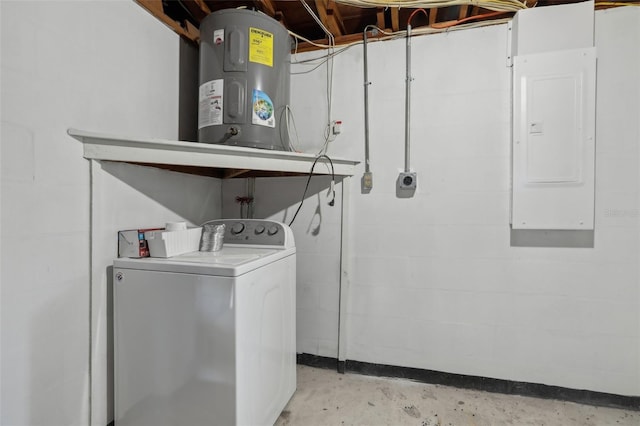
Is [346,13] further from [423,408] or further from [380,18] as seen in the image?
[423,408]

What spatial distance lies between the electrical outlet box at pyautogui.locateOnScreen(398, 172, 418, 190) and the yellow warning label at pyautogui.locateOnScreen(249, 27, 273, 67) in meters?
1.02

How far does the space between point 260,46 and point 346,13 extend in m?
0.74

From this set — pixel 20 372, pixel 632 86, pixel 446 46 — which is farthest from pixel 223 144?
pixel 632 86

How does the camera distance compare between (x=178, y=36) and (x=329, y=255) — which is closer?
(x=178, y=36)

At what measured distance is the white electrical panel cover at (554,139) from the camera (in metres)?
1.59

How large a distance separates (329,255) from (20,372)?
1.52 metres

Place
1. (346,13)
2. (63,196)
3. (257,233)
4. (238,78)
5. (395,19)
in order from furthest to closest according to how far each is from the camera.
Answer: (346,13) → (395,19) → (257,233) → (238,78) → (63,196)

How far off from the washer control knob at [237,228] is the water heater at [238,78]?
47 cm

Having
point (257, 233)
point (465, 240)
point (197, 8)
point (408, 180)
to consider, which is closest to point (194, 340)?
point (257, 233)

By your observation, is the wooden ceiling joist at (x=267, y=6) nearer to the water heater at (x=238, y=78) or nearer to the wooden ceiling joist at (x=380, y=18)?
the water heater at (x=238, y=78)

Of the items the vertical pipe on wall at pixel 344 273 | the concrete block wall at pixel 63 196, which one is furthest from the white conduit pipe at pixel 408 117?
the concrete block wall at pixel 63 196

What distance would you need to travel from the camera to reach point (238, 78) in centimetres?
154

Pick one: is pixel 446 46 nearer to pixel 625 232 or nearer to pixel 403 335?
pixel 625 232

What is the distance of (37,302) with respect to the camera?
3.61 feet
